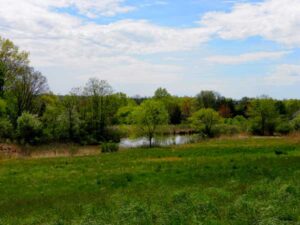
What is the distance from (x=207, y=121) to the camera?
229ft

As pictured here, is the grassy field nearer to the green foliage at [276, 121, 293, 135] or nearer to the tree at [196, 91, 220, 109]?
the green foliage at [276, 121, 293, 135]

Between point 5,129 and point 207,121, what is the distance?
33.2 meters

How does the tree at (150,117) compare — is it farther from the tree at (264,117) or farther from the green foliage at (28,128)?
the tree at (264,117)

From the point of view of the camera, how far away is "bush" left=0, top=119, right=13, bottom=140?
60.0m

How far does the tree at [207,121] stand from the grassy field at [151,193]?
3978 centimetres

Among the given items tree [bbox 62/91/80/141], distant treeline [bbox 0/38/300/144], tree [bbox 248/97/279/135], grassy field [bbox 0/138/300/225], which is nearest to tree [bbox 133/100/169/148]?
distant treeline [bbox 0/38/300/144]

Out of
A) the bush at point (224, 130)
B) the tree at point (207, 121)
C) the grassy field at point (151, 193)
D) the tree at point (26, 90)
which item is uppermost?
the tree at point (26, 90)

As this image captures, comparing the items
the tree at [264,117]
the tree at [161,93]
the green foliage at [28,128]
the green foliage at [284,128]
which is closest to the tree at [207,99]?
the tree at [161,93]

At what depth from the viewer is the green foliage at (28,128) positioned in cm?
6044

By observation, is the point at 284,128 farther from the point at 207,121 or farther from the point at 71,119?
the point at 71,119

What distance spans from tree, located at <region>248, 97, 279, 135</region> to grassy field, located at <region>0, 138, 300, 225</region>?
144 ft

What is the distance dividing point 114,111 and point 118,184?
6085cm

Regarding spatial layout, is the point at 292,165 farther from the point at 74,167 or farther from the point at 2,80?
the point at 2,80

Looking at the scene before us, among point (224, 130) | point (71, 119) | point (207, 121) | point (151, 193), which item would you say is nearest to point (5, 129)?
point (71, 119)
